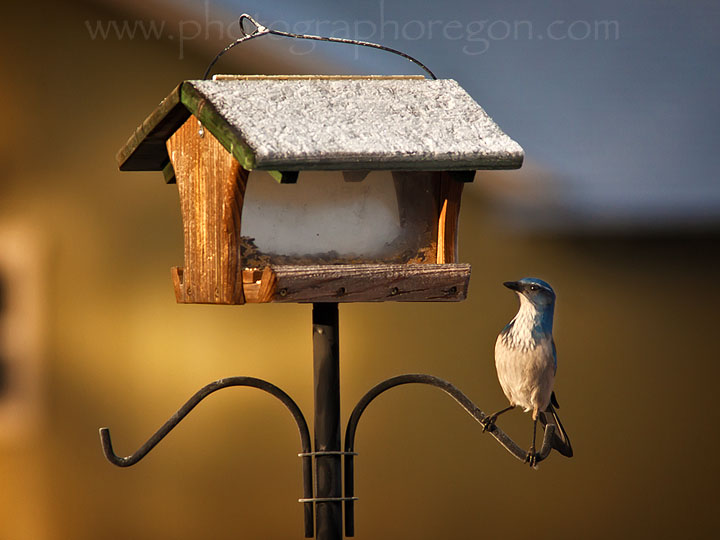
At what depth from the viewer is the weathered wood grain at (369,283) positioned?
4.99 ft

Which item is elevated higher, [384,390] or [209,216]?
[209,216]

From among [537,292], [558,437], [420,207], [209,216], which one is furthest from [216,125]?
[558,437]

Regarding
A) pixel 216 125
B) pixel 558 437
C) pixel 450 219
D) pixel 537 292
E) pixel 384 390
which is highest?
pixel 216 125

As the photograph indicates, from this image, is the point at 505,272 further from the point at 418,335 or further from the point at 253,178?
the point at 253,178

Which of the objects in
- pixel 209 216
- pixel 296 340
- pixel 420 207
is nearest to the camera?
pixel 209 216

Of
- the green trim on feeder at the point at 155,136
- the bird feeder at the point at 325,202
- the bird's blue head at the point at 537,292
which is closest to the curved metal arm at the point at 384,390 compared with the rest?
the bird feeder at the point at 325,202

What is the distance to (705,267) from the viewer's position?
139 inches

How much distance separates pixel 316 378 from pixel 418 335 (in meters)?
1.94

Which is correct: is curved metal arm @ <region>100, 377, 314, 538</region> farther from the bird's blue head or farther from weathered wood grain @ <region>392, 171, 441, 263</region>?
the bird's blue head

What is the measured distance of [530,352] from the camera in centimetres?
172

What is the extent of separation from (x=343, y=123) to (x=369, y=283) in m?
0.25

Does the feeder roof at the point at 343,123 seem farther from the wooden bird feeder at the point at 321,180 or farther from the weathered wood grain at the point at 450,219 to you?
the weathered wood grain at the point at 450,219

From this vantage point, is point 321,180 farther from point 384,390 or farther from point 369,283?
point 384,390

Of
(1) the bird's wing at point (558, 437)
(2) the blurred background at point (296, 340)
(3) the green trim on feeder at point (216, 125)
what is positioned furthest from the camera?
(2) the blurred background at point (296, 340)
